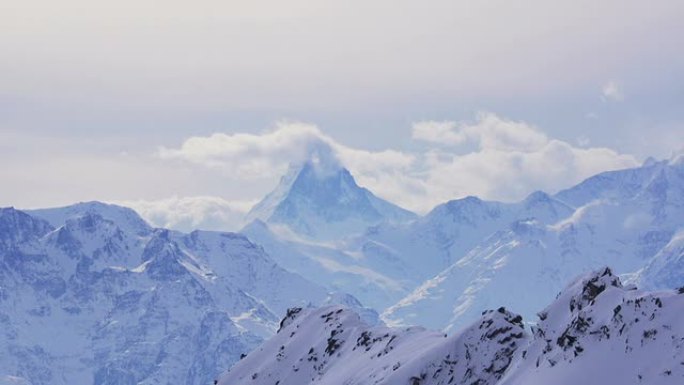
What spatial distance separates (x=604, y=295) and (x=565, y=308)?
11.0 m

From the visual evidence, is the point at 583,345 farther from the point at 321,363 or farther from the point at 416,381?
the point at 321,363

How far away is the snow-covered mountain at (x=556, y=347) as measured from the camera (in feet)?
320

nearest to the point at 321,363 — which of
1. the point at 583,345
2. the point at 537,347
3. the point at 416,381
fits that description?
the point at 416,381

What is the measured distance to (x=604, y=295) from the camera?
109750 mm

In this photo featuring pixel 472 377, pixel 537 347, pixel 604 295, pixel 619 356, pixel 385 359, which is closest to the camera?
pixel 619 356

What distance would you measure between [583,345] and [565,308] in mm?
15247

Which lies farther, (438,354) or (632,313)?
(438,354)

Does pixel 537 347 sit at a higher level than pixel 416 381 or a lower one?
higher

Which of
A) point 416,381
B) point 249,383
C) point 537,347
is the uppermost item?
point 537,347

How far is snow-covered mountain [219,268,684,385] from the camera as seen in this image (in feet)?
320

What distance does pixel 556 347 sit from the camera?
111750mm

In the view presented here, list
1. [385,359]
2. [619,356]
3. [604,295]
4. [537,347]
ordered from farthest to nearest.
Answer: [385,359] < [537,347] < [604,295] < [619,356]

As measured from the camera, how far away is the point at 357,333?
620 feet

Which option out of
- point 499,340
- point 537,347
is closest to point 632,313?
point 537,347
